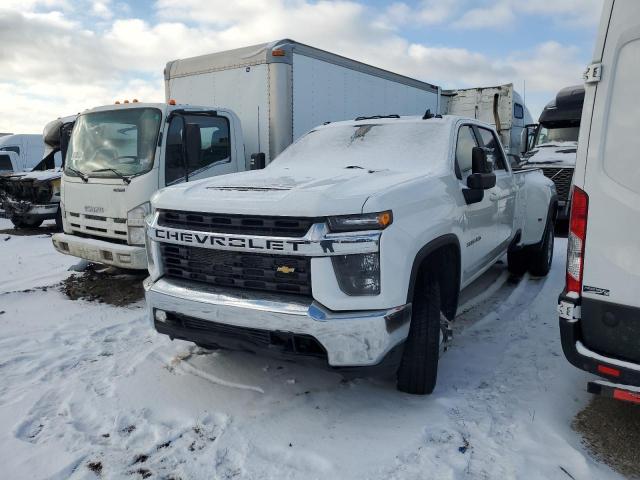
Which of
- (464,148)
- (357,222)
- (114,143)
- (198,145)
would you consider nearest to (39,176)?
(114,143)

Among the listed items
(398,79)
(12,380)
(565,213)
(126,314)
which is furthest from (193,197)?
(565,213)

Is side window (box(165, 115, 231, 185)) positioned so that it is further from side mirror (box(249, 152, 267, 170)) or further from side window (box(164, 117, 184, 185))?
side mirror (box(249, 152, 267, 170))

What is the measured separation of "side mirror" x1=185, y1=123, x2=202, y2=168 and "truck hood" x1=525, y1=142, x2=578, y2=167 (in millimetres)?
7346

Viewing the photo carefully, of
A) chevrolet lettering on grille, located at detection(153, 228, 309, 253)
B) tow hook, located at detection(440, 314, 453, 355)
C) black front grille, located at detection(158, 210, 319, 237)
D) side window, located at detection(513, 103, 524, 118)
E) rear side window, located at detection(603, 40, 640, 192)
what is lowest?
tow hook, located at detection(440, 314, 453, 355)

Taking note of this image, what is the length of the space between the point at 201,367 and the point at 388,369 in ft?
5.19

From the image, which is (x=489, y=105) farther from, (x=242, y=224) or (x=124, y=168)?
(x=242, y=224)

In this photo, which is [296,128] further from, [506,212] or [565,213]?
[565,213]

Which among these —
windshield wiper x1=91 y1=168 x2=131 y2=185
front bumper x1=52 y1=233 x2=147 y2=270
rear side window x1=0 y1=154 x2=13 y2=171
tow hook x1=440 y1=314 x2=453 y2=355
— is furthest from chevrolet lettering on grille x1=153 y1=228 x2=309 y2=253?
rear side window x1=0 y1=154 x2=13 y2=171

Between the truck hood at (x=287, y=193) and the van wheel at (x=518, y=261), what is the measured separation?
11.2 feet

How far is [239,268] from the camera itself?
10.2 ft

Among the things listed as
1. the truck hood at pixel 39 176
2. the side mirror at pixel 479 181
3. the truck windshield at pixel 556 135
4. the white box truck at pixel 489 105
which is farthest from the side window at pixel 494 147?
the truck hood at pixel 39 176

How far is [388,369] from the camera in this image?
2910mm

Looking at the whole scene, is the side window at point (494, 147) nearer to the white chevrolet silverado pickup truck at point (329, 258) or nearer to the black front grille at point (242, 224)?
the white chevrolet silverado pickup truck at point (329, 258)

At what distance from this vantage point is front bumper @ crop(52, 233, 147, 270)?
5293 mm
